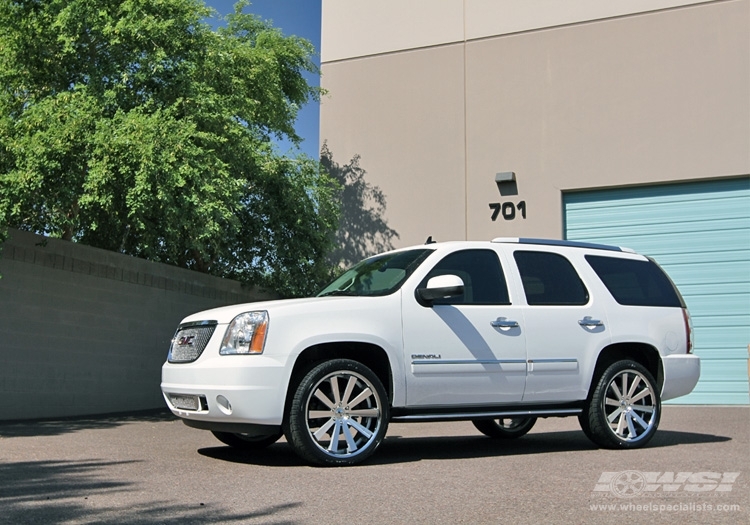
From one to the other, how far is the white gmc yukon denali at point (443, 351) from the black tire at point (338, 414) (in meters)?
0.01

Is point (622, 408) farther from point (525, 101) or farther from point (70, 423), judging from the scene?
point (525, 101)

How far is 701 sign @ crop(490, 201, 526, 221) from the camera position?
19172 mm

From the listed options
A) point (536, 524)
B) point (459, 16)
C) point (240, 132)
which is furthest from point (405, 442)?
point (459, 16)

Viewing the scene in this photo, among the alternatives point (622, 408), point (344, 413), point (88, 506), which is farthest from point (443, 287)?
point (88, 506)

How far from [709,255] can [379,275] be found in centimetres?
1147

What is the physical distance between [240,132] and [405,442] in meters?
6.40

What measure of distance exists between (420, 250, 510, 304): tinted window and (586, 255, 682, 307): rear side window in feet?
3.99

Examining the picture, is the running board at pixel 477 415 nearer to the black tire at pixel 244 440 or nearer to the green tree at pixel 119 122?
the black tire at pixel 244 440

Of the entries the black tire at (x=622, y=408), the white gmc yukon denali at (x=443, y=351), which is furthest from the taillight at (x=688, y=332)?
the black tire at (x=622, y=408)

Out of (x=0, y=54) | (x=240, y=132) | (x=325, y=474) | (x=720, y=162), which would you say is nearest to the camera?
(x=325, y=474)

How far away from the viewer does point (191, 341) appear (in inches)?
309

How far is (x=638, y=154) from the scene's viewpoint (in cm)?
1839

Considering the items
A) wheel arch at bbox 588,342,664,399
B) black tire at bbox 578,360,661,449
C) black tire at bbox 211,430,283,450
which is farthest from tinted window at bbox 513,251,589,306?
black tire at bbox 211,430,283,450

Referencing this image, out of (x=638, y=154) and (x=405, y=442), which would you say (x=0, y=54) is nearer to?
(x=405, y=442)
